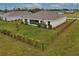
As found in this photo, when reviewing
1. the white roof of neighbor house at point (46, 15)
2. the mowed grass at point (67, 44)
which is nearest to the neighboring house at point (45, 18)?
the white roof of neighbor house at point (46, 15)

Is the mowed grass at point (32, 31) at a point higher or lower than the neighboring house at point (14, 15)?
lower

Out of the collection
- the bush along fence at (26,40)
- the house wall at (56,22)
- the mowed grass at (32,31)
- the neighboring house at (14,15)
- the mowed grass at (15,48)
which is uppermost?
the neighboring house at (14,15)

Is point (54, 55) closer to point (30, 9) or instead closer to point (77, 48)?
point (77, 48)

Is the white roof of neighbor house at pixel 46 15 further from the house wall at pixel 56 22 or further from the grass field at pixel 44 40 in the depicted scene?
the grass field at pixel 44 40

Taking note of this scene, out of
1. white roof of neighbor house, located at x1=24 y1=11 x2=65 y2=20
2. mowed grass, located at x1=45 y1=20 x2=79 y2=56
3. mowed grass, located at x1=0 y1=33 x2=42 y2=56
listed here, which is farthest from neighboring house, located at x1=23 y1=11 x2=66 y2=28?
mowed grass, located at x1=0 y1=33 x2=42 y2=56

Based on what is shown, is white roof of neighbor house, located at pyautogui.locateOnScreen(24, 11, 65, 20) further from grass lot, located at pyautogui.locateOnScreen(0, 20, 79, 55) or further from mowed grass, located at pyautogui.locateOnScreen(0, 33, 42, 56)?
mowed grass, located at pyautogui.locateOnScreen(0, 33, 42, 56)

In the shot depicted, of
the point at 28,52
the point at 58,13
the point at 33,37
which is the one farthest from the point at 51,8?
the point at 28,52

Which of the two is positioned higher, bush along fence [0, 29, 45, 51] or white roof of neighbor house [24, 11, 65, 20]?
white roof of neighbor house [24, 11, 65, 20]

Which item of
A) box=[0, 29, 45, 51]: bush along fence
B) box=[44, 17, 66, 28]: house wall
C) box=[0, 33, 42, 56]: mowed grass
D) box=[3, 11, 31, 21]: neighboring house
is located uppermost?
box=[3, 11, 31, 21]: neighboring house

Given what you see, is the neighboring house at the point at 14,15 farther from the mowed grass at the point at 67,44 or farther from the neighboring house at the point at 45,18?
the mowed grass at the point at 67,44
